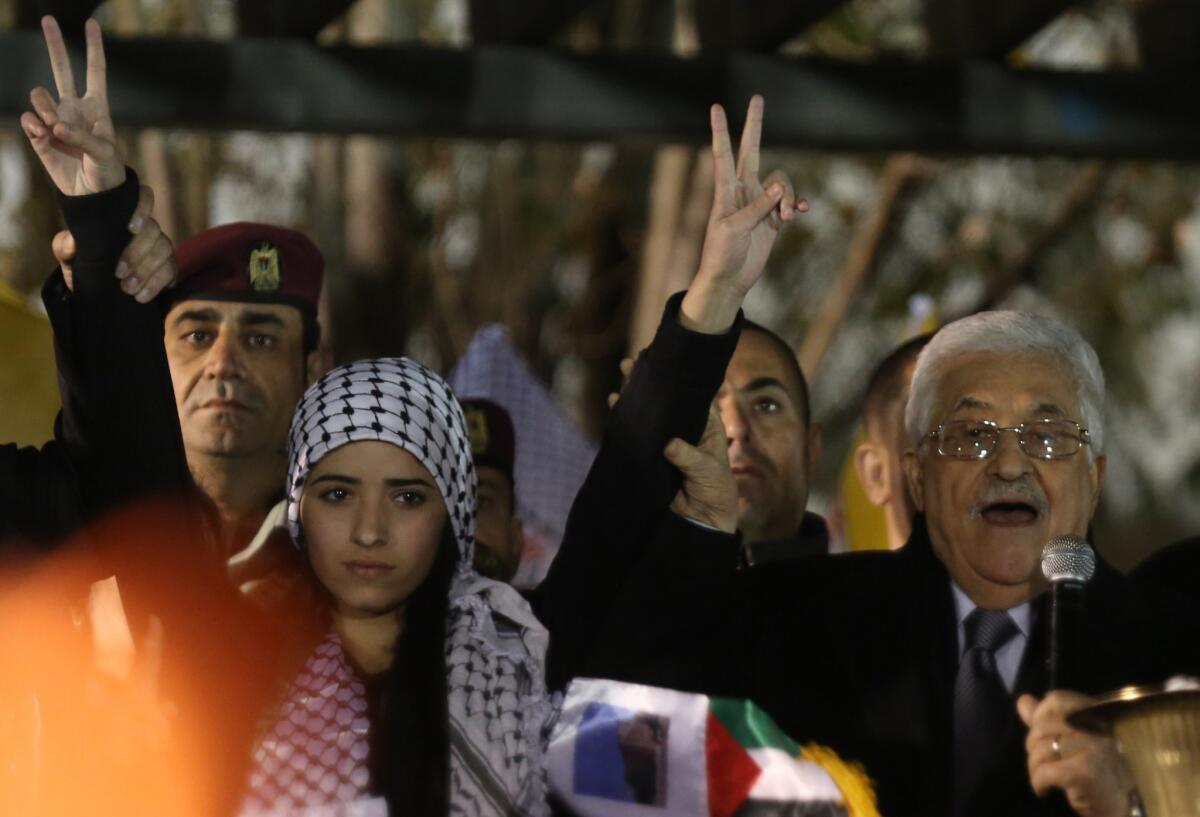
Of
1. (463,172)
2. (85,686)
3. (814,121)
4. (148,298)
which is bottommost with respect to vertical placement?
(85,686)

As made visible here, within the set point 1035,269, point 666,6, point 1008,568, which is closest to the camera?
point 1008,568

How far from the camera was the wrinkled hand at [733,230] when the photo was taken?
13.9 feet

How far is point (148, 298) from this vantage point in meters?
4.02

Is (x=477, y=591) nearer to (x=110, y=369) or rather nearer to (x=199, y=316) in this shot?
(x=110, y=369)

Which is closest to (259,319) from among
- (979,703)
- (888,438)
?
(888,438)

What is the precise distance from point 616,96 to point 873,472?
1.13 m

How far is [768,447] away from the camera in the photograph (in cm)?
587

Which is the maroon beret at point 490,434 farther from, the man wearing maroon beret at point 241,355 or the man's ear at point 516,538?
the man wearing maroon beret at point 241,355

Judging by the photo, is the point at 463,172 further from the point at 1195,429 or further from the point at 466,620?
the point at 466,620

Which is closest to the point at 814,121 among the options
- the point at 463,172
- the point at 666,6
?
the point at 666,6

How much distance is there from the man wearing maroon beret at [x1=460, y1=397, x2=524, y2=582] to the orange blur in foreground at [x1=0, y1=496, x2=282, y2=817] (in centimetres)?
155

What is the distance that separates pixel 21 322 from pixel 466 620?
1260mm

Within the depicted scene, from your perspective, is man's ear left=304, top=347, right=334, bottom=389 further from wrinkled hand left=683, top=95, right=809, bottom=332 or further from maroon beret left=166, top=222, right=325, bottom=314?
wrinkled hand left=683, top=95, right=809, bottom=332

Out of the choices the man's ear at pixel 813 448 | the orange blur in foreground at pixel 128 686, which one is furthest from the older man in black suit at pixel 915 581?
the man's ear at pixel 813 448
